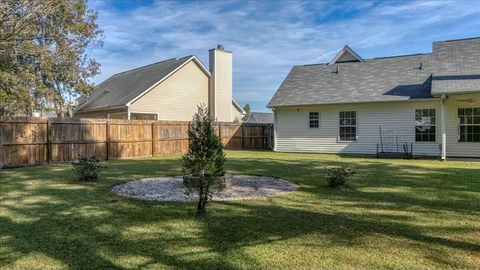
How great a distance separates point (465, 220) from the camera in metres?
5.59

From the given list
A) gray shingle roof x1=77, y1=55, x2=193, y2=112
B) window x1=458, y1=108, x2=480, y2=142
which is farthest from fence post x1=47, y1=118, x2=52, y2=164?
window x1=458, y1=108, x2=480, y2=142

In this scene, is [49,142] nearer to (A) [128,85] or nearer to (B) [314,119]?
(B) [314,119]

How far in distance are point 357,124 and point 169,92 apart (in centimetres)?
1309

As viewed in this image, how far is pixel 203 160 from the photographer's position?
19.5ft

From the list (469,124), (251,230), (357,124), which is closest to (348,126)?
(357,124)

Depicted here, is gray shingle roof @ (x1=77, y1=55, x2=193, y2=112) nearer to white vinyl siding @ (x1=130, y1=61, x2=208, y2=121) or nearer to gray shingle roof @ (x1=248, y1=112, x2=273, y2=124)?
white vinyl siding @ (x1=130, y1=61, x2=208, y2=121)

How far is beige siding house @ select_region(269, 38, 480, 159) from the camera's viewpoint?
16.1m

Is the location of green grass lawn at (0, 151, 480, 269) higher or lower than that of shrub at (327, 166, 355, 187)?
lower

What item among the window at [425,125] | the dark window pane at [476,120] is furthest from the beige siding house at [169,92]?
the dark window pane at [476,120]

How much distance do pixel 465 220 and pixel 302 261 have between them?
3.17 m

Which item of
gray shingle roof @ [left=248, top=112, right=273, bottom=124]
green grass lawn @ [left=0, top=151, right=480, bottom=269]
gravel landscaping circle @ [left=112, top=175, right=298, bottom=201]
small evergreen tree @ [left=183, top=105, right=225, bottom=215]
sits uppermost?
gray shingle roof @ [left=248, top=112, right=273, bottom=124]

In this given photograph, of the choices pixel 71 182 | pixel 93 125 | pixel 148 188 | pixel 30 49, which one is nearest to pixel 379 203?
pixel 148 188

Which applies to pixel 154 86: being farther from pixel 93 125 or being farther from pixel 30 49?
pixel 30 49

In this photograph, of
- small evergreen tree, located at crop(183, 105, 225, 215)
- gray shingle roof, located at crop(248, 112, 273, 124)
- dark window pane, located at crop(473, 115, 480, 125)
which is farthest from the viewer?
gray shingle roof, located at crop(248, 112, 273, 124)
